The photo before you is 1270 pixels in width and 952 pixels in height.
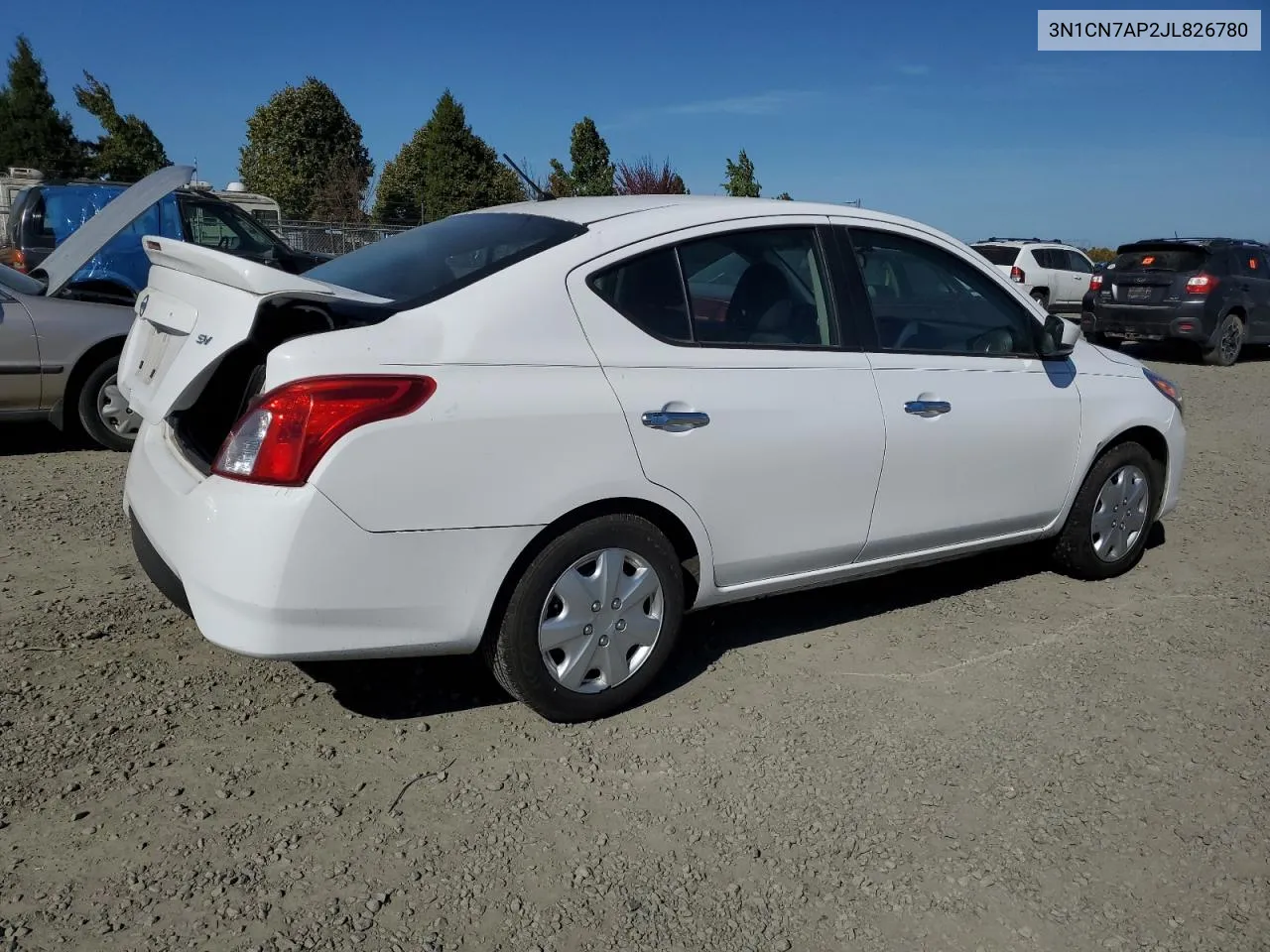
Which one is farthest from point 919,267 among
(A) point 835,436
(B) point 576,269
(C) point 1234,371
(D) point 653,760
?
(C) point 1234,371

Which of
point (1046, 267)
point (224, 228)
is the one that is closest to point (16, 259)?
point (224, 228)

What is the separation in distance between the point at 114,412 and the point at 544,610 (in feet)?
15.8

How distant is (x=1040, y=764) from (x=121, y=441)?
5.93 m

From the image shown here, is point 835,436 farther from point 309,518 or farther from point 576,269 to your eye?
point 309,518

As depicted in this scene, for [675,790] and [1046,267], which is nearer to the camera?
[675,790]

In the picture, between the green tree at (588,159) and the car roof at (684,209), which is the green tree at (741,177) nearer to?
the green tree at (588,159)

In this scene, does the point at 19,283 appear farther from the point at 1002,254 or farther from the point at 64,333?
the point at 1002,254

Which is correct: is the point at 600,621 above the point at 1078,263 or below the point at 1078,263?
below

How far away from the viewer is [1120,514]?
16.6ft

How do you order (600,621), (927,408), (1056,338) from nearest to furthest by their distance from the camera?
1. (600,621)
2. (927,408)
3. (1056,338)

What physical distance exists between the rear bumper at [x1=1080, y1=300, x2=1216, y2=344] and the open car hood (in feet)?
42.4

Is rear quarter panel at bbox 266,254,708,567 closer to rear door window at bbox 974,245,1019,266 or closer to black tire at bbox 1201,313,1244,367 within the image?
black tire at bbox 1201,313,1244,367

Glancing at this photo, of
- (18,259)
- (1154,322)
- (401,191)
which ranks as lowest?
(1154,322)

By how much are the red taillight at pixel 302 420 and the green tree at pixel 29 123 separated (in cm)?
4329
